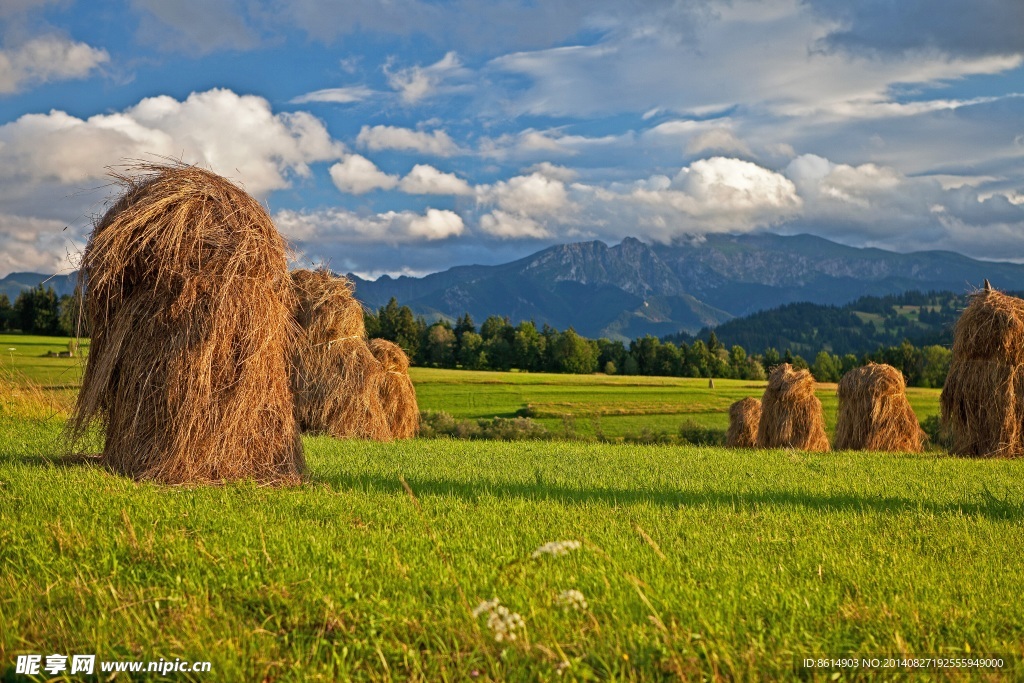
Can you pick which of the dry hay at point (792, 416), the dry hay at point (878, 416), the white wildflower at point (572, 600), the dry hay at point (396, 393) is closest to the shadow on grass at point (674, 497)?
the white wildflower at point (572, 600)

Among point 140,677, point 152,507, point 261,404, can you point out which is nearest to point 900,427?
point 261,404

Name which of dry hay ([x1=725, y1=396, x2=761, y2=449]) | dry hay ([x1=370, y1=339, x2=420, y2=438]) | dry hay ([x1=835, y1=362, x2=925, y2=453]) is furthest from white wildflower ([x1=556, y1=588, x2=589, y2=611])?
dry hay ([x1=725, y1=396, x2=761, y2=449])

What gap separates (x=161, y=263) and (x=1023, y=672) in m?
9.18

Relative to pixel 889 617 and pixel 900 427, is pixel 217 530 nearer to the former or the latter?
pixel 889 617

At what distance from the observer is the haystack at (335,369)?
21344 millimetres

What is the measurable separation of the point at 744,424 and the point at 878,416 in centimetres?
931

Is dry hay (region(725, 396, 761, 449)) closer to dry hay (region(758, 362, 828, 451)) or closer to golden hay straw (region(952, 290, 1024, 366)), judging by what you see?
dry hay (region(758, 362, 828, 451))

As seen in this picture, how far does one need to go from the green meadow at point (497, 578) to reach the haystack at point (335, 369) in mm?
11341

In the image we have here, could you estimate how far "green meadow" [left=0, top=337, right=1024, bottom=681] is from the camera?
4172 mm

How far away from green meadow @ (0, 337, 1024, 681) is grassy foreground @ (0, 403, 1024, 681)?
2 centimetres

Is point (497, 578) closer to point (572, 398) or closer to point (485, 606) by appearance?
point (485, 606)

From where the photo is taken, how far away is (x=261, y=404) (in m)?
9.73

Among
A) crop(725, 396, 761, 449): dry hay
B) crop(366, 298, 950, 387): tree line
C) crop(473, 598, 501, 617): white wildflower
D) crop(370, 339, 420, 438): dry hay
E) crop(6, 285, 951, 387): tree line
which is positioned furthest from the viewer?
crop(366, 298, 950, 387): tree line

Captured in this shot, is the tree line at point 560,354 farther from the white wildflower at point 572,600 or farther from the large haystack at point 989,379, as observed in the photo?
the white wildflower at point 572,600
